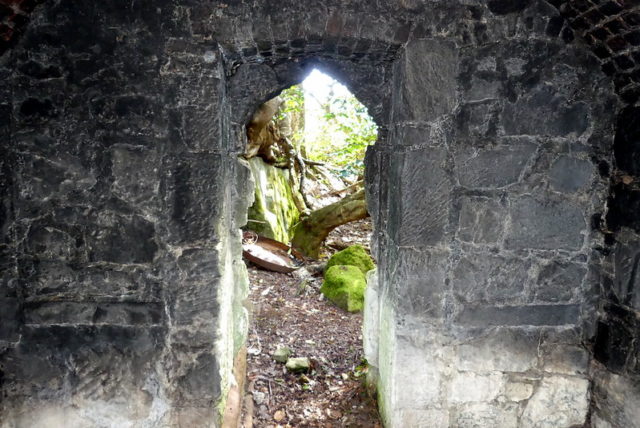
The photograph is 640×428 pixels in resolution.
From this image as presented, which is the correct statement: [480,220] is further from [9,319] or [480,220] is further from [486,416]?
[9,319]

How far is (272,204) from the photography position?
7.95 metres

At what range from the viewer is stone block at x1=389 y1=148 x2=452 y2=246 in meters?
2.40

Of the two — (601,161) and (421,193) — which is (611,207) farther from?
(421,193)

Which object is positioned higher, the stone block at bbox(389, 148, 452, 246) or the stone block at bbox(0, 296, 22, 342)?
the stone block at bbox(389, 148, 452, 246)

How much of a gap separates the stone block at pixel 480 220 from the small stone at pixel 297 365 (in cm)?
204

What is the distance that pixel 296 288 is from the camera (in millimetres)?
6023

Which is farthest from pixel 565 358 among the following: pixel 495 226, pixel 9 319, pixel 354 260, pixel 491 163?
pixel 354 260

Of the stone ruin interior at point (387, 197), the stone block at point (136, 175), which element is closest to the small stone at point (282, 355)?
the stone ruin interior at point (387, 197)

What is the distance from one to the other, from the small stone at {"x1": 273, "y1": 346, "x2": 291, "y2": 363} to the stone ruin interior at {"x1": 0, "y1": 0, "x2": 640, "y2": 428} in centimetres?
131

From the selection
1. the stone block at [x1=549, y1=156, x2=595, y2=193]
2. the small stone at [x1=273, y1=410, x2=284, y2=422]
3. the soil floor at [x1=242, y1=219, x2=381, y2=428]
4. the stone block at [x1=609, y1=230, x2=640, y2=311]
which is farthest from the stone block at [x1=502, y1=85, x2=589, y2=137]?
the small stone at [x1=273, y1=410, x2=284, y2=422]

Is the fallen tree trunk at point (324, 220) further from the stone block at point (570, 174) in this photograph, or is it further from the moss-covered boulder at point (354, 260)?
the stone block at point (570, 174)

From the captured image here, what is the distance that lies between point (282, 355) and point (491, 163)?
2601 millimetres

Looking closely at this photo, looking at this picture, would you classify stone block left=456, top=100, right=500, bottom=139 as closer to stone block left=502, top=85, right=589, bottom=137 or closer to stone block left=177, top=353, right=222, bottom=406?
stone block left=502, top=85, right=589, bottom=137

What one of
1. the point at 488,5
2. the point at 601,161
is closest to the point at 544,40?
the point at 488,5
